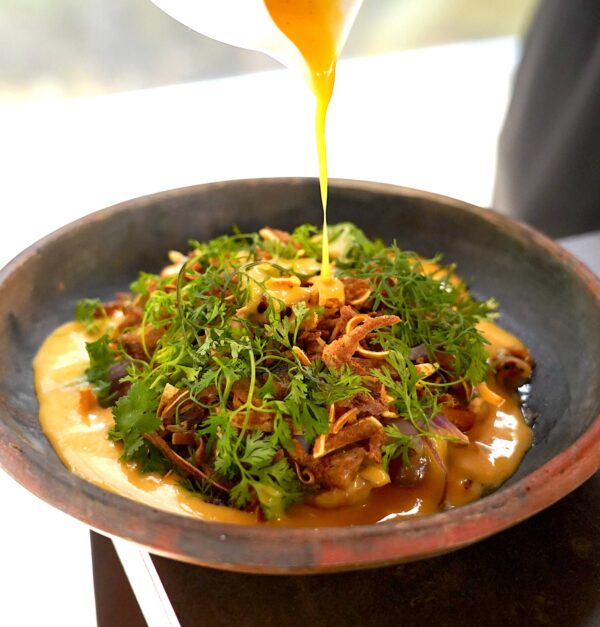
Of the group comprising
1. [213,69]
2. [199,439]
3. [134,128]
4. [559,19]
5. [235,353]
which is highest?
[559,19]

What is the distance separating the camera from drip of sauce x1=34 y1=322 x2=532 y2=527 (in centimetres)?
162

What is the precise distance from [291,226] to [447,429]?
3.95 ft

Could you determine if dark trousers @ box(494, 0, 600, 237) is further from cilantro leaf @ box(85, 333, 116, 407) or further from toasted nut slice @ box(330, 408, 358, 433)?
cilantro leaf @ box(85, 333, 116, 407)

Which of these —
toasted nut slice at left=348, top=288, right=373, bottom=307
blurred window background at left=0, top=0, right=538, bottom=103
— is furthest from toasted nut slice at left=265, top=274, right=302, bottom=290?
blurred window background at left=0, top=0, right=538, bottom=103

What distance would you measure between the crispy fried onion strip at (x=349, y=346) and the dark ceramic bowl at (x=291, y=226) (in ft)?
1.70

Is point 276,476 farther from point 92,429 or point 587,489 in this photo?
point 587,489

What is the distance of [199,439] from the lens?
1.70 meters

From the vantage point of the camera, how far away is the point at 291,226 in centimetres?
271

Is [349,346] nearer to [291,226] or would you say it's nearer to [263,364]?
[263,364]

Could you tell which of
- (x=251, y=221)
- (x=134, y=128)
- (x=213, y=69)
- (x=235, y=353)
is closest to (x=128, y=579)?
(x=235, y=353)

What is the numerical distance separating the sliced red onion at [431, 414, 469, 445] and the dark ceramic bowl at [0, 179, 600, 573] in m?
0.18

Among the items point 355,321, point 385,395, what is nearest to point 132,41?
point 355,321

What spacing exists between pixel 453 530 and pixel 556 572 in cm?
42

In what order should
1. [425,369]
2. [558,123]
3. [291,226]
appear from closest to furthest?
[425,369], [291,226], [558,123]
